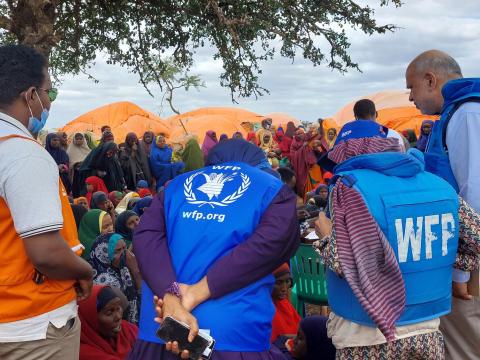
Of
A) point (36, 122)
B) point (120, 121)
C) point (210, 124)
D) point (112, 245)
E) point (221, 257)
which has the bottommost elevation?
point (210, 124)

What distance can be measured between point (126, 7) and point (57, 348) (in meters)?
5.30

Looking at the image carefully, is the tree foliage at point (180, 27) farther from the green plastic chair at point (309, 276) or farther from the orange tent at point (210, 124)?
the orange tent at point (210, 124)

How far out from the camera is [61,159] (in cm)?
1184

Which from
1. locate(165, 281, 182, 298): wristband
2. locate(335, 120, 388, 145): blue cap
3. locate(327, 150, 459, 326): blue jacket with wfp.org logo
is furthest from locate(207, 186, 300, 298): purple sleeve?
locate(335, 120, 388, 145): blue cap

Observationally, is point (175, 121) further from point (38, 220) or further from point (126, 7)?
point (38, 220)

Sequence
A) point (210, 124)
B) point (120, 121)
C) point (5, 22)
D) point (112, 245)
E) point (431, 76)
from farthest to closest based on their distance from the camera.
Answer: point (120, 121)
point (210, 124)
point (5, 22)
point (112, 245)
point (431, 76)

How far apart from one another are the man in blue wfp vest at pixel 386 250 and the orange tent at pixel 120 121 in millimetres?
22727

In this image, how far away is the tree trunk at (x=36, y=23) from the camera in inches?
243

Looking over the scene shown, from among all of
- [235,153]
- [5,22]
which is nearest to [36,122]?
[235,153]

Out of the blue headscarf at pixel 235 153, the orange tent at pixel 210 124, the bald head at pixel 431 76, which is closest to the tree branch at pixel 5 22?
the blue headscarf at pixel 235 153

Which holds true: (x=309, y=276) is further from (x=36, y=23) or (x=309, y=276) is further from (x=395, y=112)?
(x=395, y=112)

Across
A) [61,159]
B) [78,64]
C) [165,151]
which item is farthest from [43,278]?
[165,151]

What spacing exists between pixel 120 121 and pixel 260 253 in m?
24.7

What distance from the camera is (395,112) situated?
76.6 ft
